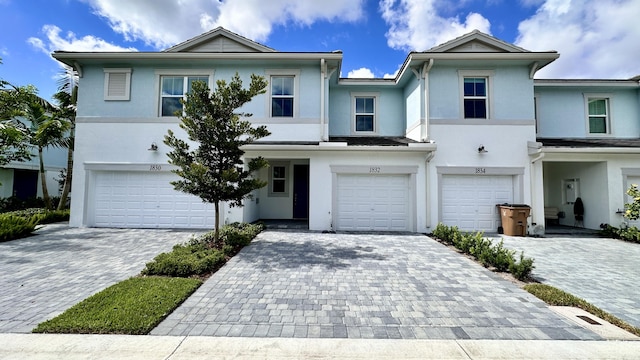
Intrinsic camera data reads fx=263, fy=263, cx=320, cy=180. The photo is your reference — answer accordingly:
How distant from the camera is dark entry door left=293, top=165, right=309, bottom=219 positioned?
12578 millimetres

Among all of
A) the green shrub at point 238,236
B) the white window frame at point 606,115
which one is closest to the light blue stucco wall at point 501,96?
the white window frame at point 606,115

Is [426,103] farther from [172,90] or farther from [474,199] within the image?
[172,90]

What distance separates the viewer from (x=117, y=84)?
34.1ft

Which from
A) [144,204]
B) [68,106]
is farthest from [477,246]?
[68,106]

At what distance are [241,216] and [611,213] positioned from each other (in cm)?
1382

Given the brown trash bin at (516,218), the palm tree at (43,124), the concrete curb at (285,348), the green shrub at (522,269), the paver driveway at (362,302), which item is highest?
the palm tree at (43,124)

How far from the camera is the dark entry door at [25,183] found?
54.5 feet

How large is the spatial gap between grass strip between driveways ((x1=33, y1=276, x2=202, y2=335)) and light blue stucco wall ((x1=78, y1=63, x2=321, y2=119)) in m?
7.22

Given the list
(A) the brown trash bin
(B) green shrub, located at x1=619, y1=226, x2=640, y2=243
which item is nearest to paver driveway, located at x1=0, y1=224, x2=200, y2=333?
(A) the brown trash bin

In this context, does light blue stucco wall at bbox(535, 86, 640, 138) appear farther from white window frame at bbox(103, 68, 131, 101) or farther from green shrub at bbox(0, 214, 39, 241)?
green shrub at bbox(0, 214, 39, 241)

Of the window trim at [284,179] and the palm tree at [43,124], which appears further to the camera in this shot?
the window trim at [284,179]

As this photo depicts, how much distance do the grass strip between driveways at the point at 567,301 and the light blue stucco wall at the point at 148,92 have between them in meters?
8.16

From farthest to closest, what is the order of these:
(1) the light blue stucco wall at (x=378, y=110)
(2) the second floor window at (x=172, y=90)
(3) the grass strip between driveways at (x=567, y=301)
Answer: (1) the light blue stucco wall at (x=378, y=110) → (2) the second floor window at (x=172, y=90) → (3) the grass strip between driveways at (x=567, y=301)

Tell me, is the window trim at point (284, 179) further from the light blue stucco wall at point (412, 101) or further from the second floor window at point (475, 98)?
the second floor window at point (475, 98)
